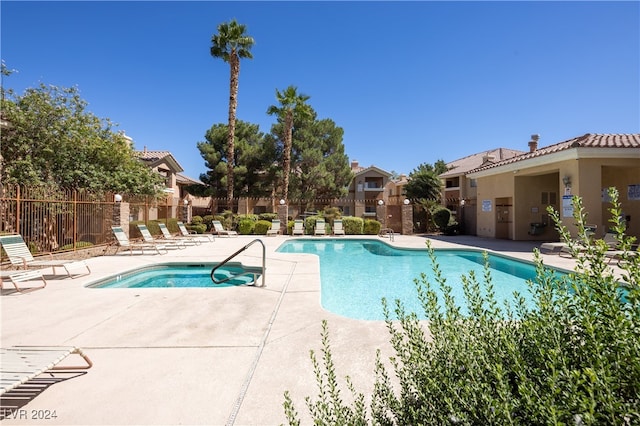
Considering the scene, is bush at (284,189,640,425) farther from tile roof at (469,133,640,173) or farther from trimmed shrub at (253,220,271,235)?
trimmed shrub at (253,220,271,235)

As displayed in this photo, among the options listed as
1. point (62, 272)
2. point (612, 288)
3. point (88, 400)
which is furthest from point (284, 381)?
point (62, 272)

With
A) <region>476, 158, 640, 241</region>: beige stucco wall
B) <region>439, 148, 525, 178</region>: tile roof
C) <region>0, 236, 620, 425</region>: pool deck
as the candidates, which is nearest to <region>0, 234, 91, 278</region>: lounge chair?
<region>0, 236, 620, 425</region>: pool deck

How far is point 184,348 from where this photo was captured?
375 cm

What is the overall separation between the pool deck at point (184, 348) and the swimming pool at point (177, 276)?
5.77 feet

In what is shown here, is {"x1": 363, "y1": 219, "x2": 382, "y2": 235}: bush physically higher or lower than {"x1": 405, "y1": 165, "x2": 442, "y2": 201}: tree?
lower

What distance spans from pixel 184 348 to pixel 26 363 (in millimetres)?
1416

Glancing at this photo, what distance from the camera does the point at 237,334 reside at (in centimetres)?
417

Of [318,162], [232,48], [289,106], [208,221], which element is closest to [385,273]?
[208,221]

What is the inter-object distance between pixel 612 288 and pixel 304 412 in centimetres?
226

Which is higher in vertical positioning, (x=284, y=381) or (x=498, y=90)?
(x=498, y=90)

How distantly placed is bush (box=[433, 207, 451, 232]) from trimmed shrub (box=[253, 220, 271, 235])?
11.0 meters

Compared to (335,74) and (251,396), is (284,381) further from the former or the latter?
(335,74)

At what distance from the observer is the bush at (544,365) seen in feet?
3.55

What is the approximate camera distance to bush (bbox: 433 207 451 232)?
824 inches
